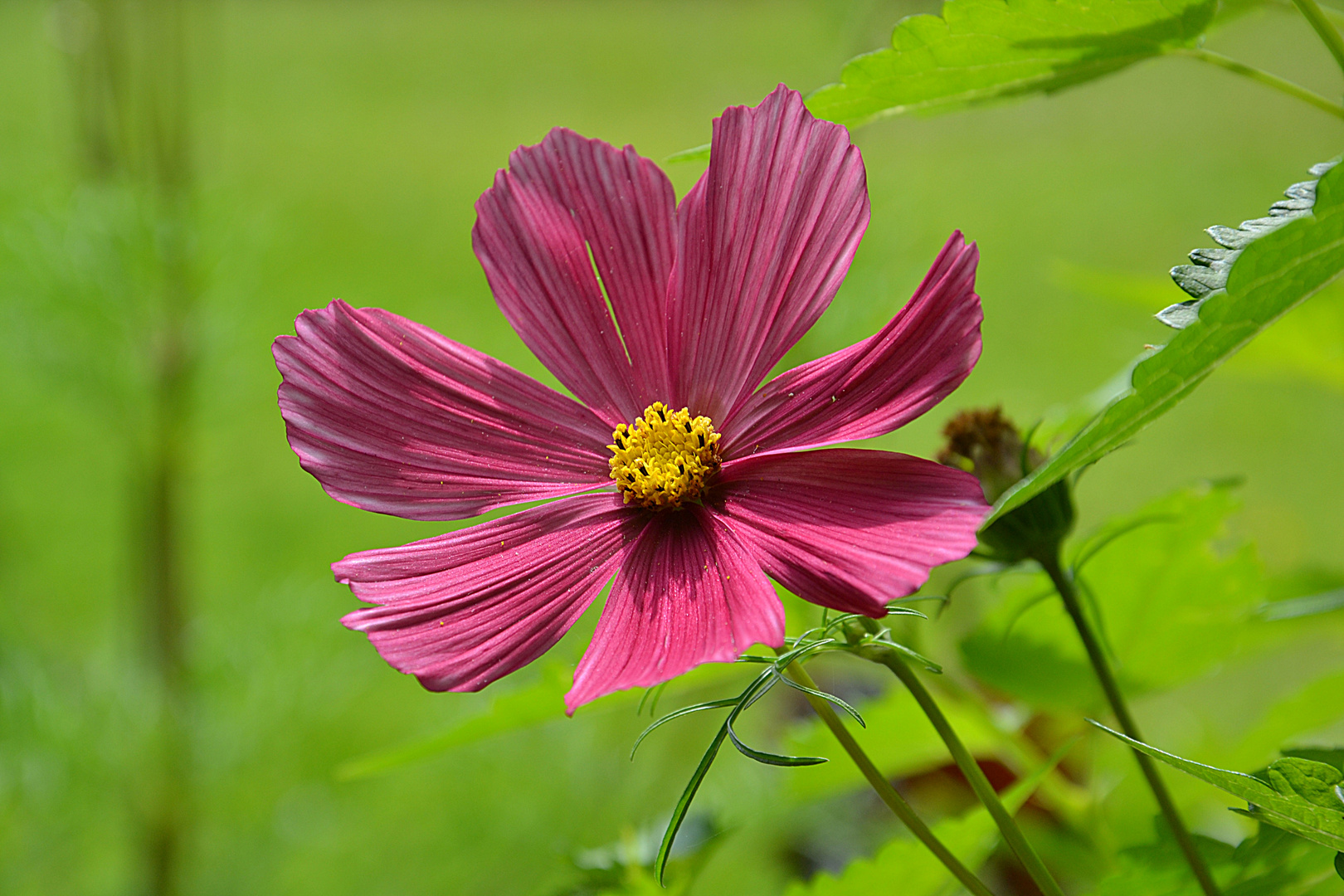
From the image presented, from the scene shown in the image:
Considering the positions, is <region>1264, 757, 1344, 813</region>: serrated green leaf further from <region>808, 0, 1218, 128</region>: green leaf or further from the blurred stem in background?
the blurred stem in background

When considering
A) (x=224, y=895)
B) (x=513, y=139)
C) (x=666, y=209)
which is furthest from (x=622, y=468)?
(x=513, y=139)

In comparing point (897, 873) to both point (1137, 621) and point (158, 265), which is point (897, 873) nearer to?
point (1137, 621)

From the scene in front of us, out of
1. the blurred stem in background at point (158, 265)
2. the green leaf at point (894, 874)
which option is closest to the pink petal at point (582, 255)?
the green leaf at point (894, 874)

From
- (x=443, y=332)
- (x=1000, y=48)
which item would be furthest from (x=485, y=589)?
(x=443, y=332)

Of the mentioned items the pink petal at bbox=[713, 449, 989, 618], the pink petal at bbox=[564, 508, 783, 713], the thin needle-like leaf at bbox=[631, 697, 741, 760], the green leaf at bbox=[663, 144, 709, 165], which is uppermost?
the green leaf at bbox=[663, 144, 709, 165]

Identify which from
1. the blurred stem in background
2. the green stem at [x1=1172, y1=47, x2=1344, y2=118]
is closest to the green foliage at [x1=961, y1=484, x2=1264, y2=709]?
the green stem at [x1=1172, y1=47, x2=1344, y2=118]

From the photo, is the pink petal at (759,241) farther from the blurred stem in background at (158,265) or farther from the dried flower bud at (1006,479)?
the blurred stem in background at (158,265)
